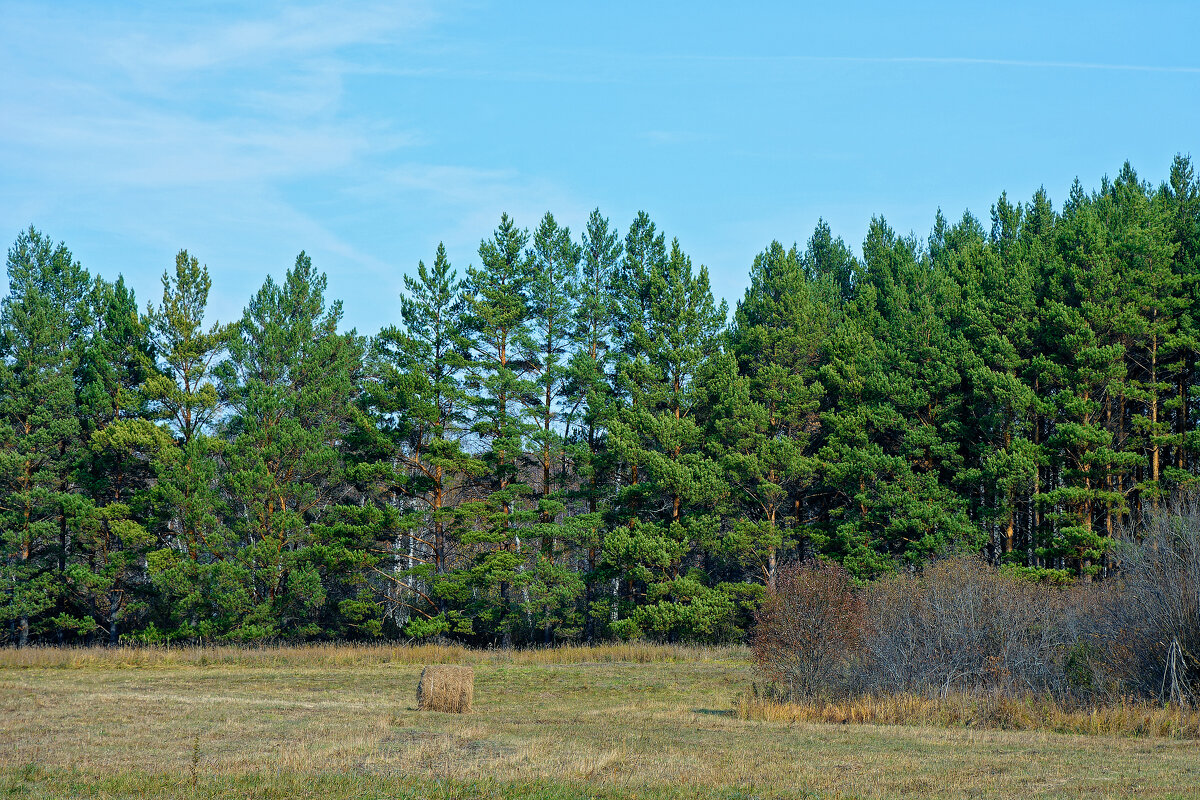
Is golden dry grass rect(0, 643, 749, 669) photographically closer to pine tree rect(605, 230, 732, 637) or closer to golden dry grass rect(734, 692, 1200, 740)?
pine tree rect(605, 230, 732, 637)

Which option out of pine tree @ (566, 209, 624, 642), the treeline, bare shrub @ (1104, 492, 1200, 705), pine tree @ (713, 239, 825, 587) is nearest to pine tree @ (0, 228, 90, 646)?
the treeline

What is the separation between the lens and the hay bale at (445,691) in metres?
23.4

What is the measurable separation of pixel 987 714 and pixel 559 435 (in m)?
30.0

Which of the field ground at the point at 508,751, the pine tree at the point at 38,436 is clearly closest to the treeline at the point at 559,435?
A: the pine tree at the point at 38,436

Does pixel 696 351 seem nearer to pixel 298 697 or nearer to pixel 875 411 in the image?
pixel 875 411

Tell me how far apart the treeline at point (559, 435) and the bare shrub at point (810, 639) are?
1823cm

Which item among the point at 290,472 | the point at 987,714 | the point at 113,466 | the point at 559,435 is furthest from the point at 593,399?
the point at 987,714

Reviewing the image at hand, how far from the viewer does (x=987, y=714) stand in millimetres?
20562

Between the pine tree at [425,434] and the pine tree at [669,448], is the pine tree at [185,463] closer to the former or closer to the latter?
the pine tree at [425,434]

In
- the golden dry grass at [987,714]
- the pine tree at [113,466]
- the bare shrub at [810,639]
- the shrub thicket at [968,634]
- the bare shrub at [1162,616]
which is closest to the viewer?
the golden dry grass at [987,714]

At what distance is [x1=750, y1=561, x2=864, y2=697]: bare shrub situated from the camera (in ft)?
77.6

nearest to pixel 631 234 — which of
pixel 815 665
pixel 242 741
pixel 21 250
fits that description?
pixel 21 250

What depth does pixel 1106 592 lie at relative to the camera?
24.4 metres

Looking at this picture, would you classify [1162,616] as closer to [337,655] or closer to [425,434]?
[337,655]
